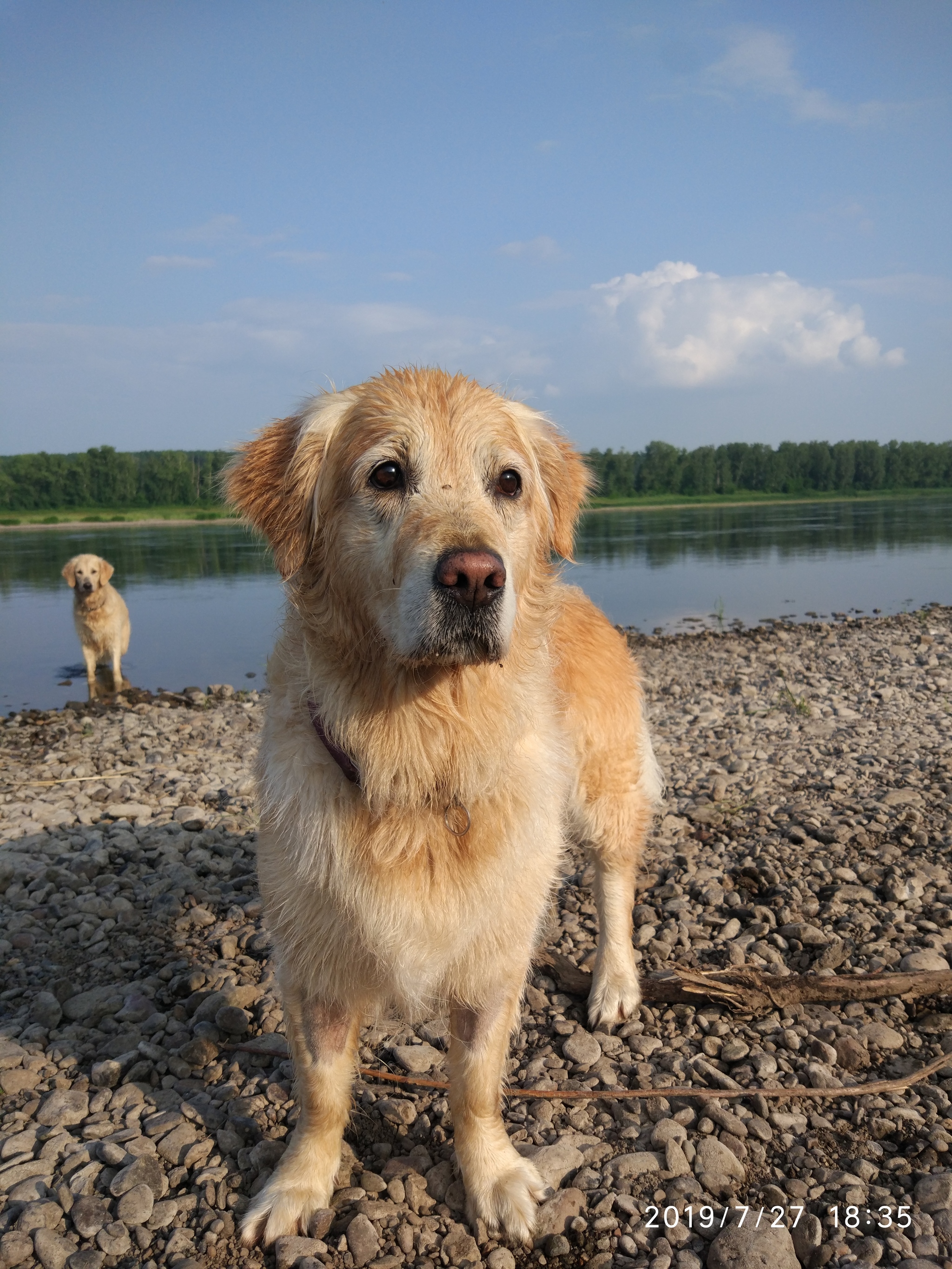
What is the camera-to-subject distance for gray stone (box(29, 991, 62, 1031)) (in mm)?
3232

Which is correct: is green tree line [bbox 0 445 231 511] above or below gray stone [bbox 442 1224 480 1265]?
above

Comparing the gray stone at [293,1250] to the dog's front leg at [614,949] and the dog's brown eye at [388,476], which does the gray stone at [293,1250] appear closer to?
the dog's front leg at [614,949]

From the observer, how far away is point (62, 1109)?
276cm

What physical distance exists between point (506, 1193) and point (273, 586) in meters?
22.3

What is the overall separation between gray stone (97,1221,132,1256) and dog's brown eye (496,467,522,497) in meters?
2.38

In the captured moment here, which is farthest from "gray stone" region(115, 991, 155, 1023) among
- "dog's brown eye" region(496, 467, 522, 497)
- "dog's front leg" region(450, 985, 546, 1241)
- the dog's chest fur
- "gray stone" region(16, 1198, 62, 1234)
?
"dog's brown eye" region(496, 467, 522, 497)

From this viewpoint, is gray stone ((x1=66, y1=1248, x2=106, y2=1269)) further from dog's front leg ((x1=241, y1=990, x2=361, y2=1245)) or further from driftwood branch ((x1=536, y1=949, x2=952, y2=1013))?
driftwood branch ((x1=536, y1=949, x2=952, y2=1013))

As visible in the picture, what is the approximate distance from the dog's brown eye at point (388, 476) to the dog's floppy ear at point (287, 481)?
0.89ft

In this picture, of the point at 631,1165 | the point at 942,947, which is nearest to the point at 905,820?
the point at 942,947

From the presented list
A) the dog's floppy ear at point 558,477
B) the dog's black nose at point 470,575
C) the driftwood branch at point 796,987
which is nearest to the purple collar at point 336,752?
the dog's black nose at point 470,575

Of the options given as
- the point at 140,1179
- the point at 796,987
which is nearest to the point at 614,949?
the point at 796,987

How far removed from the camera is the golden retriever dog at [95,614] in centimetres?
1152

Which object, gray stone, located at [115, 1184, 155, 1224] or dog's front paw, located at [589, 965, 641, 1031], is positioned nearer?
gray stone, located at [115, 1184, 155, 1224]

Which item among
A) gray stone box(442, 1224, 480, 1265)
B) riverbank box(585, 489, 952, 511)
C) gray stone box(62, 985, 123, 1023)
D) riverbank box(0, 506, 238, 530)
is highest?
riverbank box(585, 489, 952, 511)
